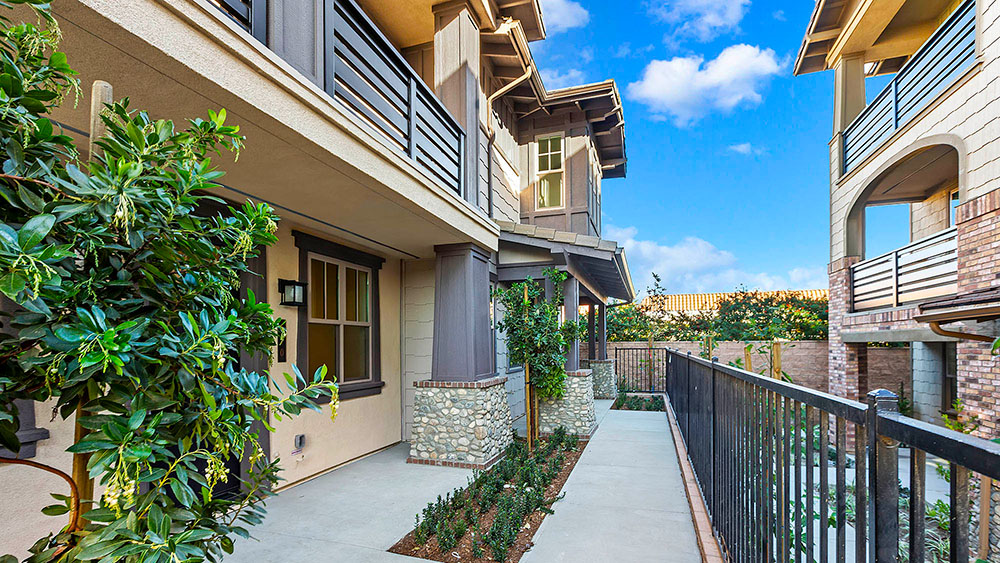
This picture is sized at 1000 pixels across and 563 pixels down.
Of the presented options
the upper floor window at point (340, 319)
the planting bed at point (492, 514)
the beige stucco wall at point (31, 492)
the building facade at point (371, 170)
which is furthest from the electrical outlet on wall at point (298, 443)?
the beige stucco wall at point (31, 492)

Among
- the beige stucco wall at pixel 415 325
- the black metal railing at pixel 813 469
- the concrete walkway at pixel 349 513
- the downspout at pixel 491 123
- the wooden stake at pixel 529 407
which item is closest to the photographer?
the black metal railing at pixel 813 469

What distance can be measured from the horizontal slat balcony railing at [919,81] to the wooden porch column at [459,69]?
238 inches

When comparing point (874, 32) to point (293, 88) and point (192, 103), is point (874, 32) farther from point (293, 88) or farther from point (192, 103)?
point (192, 103)

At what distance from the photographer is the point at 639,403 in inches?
429

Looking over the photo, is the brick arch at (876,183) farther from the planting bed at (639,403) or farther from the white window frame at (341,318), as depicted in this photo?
the white window frame at (341,318)

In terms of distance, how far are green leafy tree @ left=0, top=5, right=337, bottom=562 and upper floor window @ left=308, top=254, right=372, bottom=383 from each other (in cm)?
426

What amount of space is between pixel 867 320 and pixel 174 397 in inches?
394

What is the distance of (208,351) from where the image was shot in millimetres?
1204

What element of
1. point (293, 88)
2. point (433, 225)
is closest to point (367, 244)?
point (433, 225)

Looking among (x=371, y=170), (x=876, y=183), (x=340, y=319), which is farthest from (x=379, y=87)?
(x=876, y=183)

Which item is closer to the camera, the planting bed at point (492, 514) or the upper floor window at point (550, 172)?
the planting bed at point (492, 514)

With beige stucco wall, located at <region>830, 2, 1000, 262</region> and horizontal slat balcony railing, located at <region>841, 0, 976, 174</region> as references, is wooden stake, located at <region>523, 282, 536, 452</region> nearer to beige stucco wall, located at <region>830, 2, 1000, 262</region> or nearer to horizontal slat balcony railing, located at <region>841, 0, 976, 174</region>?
beige stucco wall, located at <region>830, 2, 1000, 262</region>

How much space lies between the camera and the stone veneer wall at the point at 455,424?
5641 mm

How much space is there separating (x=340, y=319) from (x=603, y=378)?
763 cm
